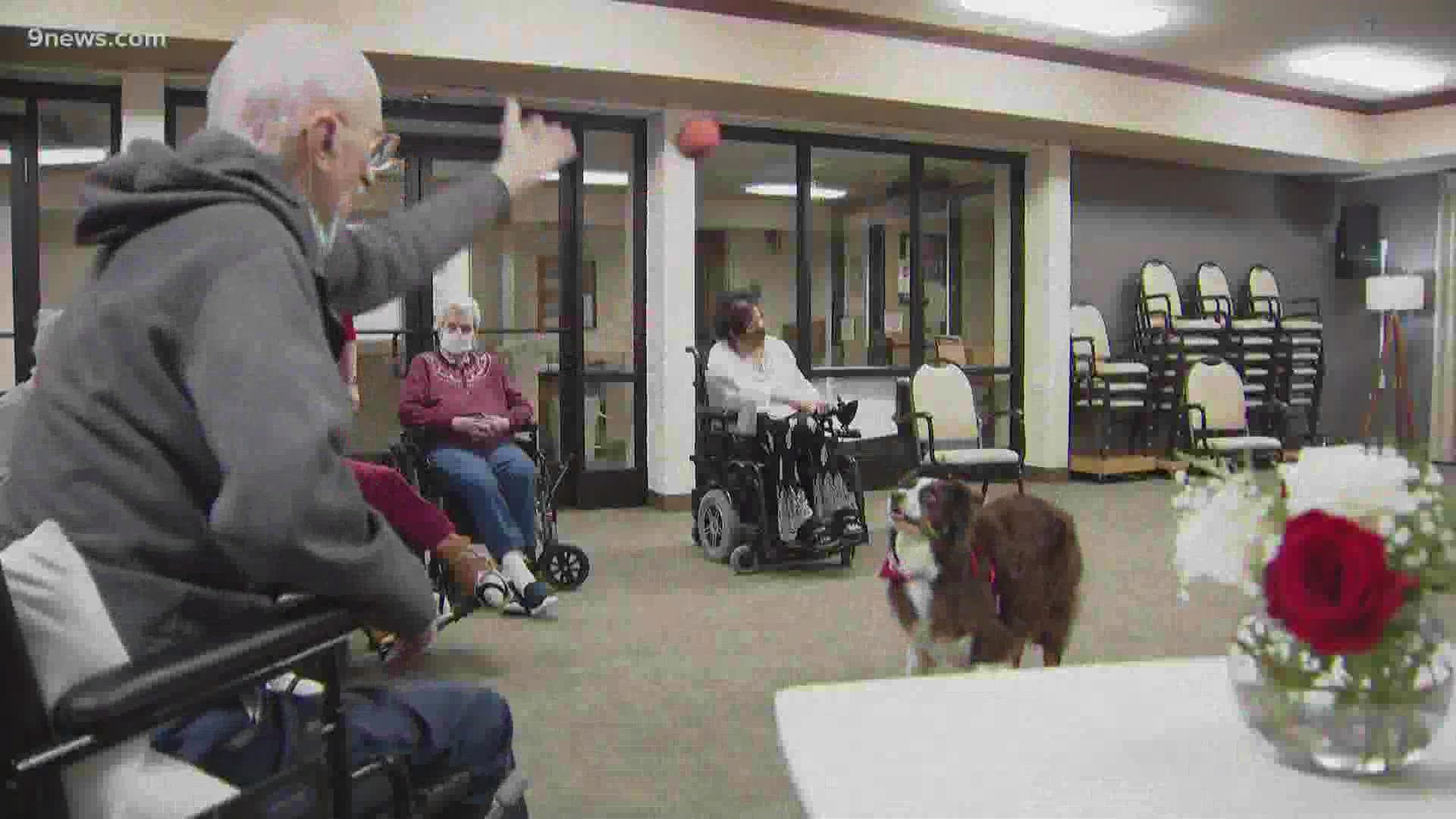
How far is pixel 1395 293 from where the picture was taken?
34.2ft

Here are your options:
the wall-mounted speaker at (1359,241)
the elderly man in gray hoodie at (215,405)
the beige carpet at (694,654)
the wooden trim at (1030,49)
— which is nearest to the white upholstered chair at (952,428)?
the beige carpet at (694,654)

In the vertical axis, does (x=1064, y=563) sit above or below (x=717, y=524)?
above

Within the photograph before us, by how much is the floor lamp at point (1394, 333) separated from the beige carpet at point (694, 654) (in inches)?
218

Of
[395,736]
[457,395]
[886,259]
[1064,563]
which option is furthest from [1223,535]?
[886,259]

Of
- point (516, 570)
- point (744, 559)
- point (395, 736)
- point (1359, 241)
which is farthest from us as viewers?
point (1359, 241)

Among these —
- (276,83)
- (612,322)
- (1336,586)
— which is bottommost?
(1336,586)

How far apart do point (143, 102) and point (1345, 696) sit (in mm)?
6529

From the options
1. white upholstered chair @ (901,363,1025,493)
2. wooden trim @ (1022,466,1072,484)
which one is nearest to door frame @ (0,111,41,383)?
white upholstered chair @ (901,363,1025,493)

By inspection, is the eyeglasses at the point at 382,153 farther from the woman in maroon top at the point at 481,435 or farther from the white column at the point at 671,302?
the white column at the point at 671,302

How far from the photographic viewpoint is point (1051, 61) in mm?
7977

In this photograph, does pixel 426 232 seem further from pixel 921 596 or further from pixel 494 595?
pixel 494 595

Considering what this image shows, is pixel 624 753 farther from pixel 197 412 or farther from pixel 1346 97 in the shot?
pixel 1346 97

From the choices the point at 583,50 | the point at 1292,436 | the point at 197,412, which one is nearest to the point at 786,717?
the point at 197,412

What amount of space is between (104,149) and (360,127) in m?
5.95
